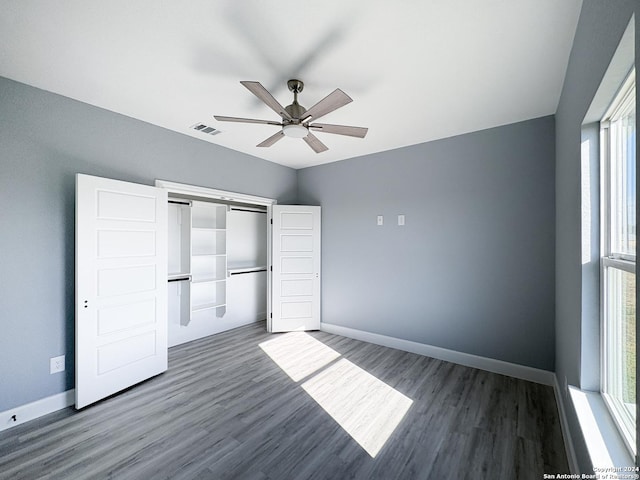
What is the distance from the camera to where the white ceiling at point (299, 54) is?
1587 mm

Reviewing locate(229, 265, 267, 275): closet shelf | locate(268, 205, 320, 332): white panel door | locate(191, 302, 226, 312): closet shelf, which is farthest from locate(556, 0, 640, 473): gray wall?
locate(229, 265, 267, 275): closet shelf

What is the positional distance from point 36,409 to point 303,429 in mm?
2265

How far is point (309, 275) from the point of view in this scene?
15.1ft

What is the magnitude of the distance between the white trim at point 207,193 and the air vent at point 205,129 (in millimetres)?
679

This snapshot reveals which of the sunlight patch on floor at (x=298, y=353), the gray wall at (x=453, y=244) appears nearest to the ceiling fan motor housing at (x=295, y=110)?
the gray wall at (x=453, y=244)

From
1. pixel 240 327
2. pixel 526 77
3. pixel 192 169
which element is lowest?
pixel 240 327

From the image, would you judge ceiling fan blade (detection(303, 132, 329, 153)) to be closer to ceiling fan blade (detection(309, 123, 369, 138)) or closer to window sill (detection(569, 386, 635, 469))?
ceiling fan blade (detection(309, 123, 369, 138))

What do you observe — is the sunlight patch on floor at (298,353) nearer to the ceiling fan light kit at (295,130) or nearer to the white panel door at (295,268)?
the white panel door at (295,268)

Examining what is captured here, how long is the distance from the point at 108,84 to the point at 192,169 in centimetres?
124

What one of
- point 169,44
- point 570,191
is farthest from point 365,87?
point 570,191

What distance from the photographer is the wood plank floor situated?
1789 mm

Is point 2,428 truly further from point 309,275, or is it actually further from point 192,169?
point 309,275

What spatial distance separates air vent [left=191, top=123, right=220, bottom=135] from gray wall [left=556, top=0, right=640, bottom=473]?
322cm

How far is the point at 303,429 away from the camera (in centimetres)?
216
